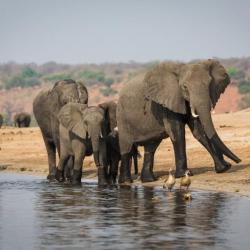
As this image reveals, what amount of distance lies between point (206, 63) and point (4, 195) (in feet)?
20.8

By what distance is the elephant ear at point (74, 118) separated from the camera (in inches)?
1053

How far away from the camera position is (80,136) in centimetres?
2666

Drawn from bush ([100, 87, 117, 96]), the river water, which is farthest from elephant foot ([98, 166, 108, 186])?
bush ([100, 87, 117, 96])

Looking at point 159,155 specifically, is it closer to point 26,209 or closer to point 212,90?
point 212,90

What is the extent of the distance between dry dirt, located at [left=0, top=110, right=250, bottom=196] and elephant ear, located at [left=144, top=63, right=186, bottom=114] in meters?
1.95

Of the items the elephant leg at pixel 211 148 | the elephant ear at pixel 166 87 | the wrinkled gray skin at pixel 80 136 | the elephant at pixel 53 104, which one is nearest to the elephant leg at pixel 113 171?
the wrinkled gray skin at pixel 80 136

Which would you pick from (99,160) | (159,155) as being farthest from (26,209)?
(159,155)

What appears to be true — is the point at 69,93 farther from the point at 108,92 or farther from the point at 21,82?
the point at 21,82

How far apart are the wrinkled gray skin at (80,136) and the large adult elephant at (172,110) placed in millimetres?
1088

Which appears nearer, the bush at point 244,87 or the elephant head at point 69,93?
the elephant head at point 69,93

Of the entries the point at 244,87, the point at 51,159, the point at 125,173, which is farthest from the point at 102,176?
the point at 244,87

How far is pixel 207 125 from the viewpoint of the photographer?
85.0ft

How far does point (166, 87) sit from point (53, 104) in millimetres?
4495

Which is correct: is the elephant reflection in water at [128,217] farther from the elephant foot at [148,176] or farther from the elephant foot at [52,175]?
the elephant foot at [52,175]
